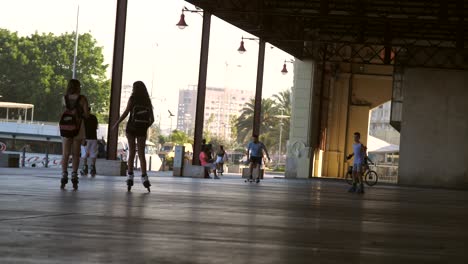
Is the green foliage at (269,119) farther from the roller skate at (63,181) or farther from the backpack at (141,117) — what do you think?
the roller skate at (63,181)

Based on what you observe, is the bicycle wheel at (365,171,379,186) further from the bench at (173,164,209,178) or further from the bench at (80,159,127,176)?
the bench at (80,159,127,176)

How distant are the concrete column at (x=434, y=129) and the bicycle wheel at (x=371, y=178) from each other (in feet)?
30.6

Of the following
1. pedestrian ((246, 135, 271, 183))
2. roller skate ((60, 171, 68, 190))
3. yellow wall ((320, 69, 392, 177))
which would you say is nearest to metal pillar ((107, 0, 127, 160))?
pedestrian ((246, 135, 271, 183))

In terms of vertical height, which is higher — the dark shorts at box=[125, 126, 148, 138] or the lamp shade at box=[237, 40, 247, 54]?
the lamp shade at box=[237, 40, 247, 54]

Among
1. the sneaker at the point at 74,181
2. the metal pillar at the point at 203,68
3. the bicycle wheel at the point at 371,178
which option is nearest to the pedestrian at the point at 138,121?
the sneaker at the point at 74,181

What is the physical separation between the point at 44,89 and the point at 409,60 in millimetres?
72293

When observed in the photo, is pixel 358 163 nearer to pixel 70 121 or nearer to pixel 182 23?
pixel 182 23

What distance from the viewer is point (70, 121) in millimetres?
14094

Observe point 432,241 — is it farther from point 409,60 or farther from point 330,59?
point 330,59

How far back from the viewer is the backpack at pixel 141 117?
47.5ft

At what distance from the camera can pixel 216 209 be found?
1081 cm

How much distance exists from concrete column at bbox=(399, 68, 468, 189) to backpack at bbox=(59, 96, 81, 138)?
116 ft

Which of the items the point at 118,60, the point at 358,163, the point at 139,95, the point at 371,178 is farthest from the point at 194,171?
the point at 139,95

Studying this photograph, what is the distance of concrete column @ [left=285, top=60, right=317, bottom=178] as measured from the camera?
49.7 m
